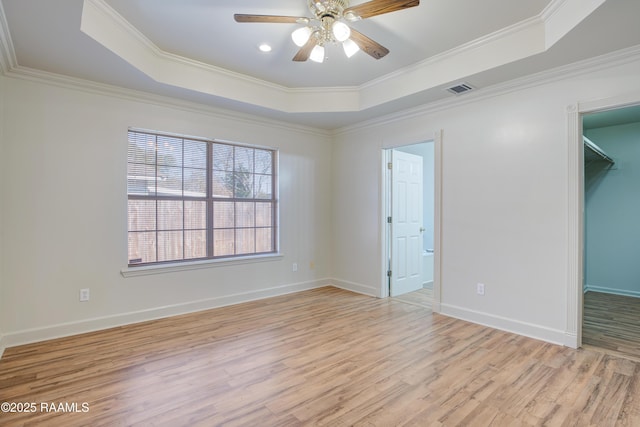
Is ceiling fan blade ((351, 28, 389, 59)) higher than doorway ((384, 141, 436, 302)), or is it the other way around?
ceiling fan blade ((351, 28, 389, 59))

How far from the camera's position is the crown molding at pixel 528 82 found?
2.75 metres

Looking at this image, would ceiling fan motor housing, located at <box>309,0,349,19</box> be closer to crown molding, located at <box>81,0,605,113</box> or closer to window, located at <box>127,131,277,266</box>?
crown molding, located at <box>81,0,605,113</box>

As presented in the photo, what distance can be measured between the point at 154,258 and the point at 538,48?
4.33 meters

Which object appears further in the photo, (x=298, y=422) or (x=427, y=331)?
(x=427, y=331)

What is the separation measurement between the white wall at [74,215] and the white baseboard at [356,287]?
5.84ft

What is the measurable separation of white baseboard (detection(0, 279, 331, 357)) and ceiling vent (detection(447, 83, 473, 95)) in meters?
3.34

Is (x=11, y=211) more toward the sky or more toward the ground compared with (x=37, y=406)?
more toward the sky

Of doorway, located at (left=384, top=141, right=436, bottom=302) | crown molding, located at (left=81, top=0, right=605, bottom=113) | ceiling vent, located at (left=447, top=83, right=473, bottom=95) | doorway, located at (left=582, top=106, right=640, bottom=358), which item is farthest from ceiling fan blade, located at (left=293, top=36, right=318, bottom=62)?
doorway, located at (left=582, top=106, right=640, bottom=358)

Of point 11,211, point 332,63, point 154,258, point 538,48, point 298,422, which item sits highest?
point 332,63

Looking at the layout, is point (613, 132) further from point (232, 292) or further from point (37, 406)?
point (37, 406)

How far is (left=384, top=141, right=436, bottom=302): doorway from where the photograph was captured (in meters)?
4.78

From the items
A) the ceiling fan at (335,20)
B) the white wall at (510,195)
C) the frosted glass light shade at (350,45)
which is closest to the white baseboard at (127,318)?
the white wall at (510,195)

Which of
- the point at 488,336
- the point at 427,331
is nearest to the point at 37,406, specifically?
the point at 427,331

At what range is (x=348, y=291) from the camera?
5098 mm
